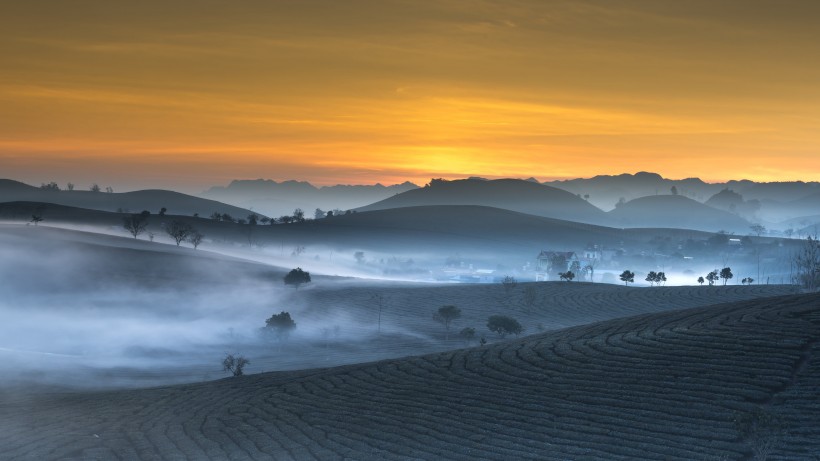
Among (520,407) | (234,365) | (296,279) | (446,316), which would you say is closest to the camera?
(520,407)

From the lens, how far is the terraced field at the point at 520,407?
40.7 meters

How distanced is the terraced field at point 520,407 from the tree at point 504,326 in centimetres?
3977

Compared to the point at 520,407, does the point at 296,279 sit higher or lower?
higher

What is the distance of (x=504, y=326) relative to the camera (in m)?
110

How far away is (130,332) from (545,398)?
82228 millimetres

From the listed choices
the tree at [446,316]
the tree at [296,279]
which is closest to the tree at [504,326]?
the tree at [446,316]

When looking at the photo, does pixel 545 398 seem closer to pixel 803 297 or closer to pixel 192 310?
pixel 803 297

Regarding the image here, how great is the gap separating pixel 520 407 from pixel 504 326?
60.9 meters

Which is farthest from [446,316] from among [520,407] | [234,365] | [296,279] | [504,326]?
[520,407]

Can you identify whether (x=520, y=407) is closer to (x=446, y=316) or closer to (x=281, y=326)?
(x=281, y=326)

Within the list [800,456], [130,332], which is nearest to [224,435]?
[800,456]

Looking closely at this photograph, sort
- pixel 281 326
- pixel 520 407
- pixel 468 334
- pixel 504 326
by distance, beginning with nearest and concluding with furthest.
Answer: pixel 520 407, pixel 504 326, pixel 468 334, pixel 281 326

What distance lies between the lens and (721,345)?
2119 inches

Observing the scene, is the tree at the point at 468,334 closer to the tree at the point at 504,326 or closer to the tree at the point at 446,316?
the tree at the point at 504,326
